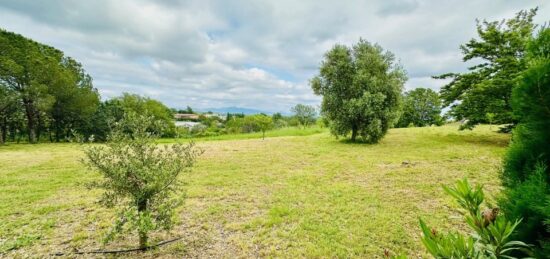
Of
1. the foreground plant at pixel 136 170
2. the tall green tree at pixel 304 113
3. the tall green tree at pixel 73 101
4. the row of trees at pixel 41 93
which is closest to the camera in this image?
the foreground plant at pixel 136 170

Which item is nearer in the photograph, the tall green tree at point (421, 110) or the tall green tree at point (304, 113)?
the tall green tree at point (421, 110)

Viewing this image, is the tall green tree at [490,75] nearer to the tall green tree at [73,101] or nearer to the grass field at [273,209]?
the grass field at [273,209]

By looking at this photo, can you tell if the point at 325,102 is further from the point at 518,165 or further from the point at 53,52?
the point at 53,52

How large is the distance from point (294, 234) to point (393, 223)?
1915 millimetres

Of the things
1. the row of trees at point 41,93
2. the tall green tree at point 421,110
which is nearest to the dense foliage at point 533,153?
the row of trees at point 41,93

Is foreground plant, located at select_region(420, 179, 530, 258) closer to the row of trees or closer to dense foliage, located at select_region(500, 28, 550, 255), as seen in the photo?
dense foliage, located at select_region(500, 28, 550, 255)

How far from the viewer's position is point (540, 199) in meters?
1.13

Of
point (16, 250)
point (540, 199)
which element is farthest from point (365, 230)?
point (16, 250)

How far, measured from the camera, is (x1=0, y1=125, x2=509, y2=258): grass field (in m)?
3.96

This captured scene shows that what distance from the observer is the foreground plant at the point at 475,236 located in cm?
104

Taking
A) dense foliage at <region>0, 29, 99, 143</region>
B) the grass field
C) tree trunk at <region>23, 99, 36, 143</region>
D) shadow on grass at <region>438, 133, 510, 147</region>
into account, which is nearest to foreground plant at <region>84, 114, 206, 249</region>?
the grass field

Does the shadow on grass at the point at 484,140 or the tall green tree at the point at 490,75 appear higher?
the tall green tree at the point at 490,75

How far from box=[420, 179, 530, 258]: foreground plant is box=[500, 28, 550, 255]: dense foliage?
12 centimetres

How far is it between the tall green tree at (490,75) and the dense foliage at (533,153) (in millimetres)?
11964
